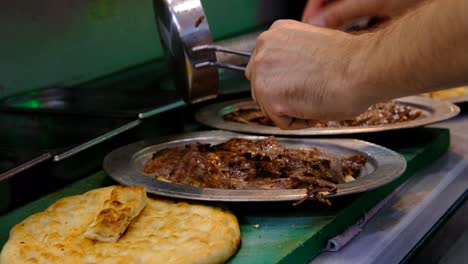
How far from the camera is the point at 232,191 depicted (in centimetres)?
183

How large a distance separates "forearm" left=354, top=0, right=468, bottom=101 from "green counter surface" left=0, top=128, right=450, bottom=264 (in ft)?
1.35

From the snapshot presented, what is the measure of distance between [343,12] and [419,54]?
1.00m

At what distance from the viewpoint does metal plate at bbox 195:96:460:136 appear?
2.45 metres

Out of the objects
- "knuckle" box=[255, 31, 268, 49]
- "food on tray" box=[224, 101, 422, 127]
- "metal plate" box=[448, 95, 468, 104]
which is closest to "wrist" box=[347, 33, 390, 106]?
"knuckle" box=[255, 31, 268, 49]

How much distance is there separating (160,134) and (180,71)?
0.40 m

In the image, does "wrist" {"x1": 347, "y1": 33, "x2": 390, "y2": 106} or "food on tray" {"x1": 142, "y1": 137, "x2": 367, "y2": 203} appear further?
"food on tray" {"x1": 142, "y1": 137, "x2": 367, "y2": 203}

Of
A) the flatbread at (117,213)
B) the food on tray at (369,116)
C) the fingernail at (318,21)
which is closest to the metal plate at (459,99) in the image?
the food on tray at (369,116)

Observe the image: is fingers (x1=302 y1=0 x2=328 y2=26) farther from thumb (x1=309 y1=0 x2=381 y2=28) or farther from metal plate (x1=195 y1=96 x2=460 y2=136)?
metal plate (x1=195 y1=96 x2=460 y2=136)

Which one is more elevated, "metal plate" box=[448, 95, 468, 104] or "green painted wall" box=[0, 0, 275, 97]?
"green painted wall" box=[0, 0, 275, 97]

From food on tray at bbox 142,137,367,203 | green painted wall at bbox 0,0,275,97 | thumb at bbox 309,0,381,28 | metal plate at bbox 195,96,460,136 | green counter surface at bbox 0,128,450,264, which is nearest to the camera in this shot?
green counter surface at bbox 0,128,450,264

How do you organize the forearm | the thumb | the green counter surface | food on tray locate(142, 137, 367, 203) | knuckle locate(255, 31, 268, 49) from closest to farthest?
the forearm, the green counter surface, knuckle locate(255, 31, 268, 49), food on tray locate(142, 137, 367, 203), the thumb

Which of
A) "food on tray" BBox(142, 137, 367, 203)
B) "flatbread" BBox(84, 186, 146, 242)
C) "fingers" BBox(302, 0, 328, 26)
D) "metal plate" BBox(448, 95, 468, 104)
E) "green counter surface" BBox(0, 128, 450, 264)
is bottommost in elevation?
"metal plate" BBox(448, 95, 468, 104)

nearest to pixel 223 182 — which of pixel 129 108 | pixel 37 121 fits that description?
pixel 129 108

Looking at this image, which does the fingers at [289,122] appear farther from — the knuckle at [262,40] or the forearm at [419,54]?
the forearm at [419,54]
